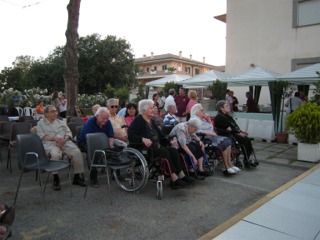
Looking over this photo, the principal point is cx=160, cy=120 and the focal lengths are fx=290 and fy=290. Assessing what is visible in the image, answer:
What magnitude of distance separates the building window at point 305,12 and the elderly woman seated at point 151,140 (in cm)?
1345

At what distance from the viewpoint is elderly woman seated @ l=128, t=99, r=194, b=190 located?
13.4 ft

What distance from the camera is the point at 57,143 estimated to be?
439 cm

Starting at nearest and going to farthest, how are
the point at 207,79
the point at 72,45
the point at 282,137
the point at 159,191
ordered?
the point at 159,191
the point at 72,45
the point at 282,137
the point at 207,79

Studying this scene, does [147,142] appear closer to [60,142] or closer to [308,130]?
[60,142]

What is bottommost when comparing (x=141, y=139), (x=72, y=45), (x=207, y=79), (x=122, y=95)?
(x=141, y=139)

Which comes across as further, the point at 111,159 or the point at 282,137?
the point at 282,137

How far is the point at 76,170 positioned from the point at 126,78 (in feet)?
90.2

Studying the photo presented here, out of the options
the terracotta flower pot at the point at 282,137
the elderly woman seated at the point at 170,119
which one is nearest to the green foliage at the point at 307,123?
the terracotta flower pot at the point at 282,137

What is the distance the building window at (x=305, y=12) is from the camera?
1428cm

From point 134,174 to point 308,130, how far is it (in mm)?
4130

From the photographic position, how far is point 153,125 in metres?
4.57

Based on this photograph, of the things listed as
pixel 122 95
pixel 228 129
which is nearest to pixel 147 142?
pixel 228 129

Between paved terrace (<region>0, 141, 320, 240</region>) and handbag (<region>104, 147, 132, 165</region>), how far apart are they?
50 centimetres

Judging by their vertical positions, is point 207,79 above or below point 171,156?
above
